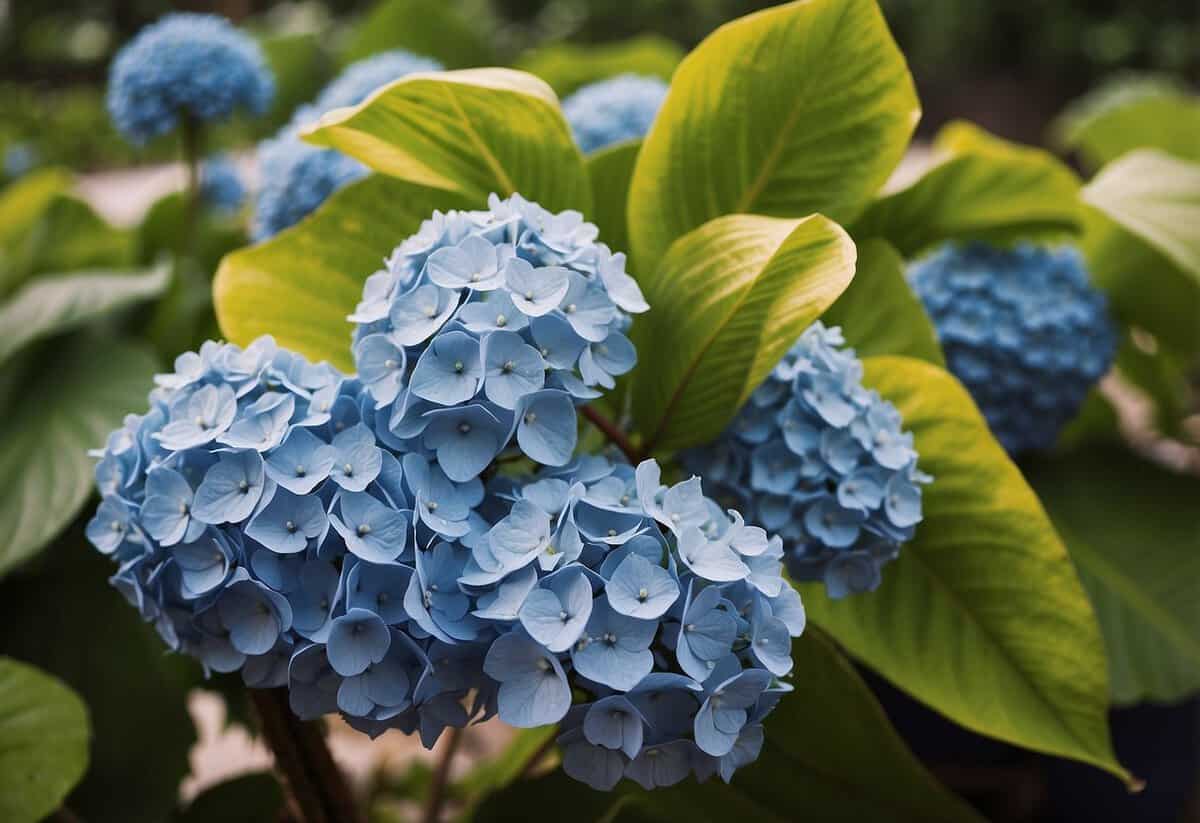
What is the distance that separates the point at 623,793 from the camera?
0.54m

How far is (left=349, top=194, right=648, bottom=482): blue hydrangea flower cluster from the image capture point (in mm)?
381

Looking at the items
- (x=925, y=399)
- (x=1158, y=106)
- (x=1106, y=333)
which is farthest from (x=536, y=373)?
(x=1158, y=106)

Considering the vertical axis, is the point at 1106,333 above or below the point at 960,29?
above

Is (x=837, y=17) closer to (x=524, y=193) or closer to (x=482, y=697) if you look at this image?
(x=524, y=193)

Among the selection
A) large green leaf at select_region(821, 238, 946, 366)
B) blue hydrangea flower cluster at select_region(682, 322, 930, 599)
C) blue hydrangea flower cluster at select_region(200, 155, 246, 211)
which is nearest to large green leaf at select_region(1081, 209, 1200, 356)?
large green leaf at select_region(821, 238, 946, 366)

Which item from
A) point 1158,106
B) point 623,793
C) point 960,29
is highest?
point 1158,106

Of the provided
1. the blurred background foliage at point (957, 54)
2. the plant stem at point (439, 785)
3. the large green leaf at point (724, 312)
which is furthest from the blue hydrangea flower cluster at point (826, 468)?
the blurred background foliage at point (957, 54)

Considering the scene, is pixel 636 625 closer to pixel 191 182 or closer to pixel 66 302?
pixel 66 302

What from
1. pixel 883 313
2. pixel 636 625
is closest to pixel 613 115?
pixel 883 313

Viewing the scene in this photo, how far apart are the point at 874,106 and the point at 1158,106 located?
64 cm

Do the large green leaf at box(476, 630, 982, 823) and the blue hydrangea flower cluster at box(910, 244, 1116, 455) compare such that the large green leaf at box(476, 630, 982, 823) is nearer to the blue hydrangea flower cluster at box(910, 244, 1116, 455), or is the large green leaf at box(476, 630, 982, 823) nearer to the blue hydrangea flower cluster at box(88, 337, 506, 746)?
the blue hydrangea flower cluster at box(88, 337, 506, 746)

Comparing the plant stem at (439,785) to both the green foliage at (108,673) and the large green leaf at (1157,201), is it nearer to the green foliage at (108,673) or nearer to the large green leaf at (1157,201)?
the green foliage at (108,673)

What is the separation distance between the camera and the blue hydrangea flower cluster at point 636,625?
350mm

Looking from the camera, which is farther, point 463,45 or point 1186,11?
point 1186,11
